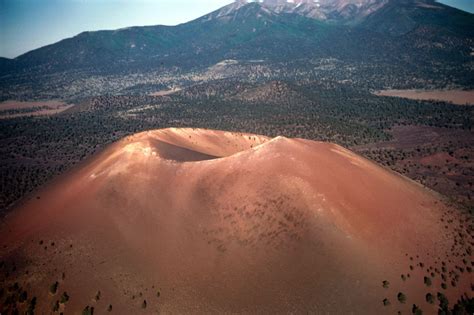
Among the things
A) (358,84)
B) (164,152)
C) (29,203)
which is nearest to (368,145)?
(164,152)

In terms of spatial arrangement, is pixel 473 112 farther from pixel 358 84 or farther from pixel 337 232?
pixel 337 232

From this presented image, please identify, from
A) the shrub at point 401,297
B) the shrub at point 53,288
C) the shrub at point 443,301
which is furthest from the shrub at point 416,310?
the shrub at point 53,288

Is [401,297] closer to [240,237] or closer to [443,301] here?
[443,301]

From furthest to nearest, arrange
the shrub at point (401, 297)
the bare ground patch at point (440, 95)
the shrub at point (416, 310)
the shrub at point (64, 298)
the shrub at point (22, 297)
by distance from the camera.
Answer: the bare ground patch at point (440, 95), the shrub at point (22, 297), the shrub at point (64, 298), the shrub at point (401, 297), the shrub at point (416, 310)

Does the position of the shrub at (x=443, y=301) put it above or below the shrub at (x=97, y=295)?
below

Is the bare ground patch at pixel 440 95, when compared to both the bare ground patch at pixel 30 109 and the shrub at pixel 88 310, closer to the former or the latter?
the shrub at pixel 88 310

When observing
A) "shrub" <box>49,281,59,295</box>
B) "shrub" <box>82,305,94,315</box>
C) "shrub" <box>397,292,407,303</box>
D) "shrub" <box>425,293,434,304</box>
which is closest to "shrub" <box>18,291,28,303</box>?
"shrub" <box>49,281,59,295</box>

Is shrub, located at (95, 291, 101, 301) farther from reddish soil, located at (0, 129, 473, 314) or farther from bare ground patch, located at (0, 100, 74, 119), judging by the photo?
bare ground patch, located at (0, 100, 74, 119)

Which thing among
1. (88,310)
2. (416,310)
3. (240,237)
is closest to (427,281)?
(416,310)
